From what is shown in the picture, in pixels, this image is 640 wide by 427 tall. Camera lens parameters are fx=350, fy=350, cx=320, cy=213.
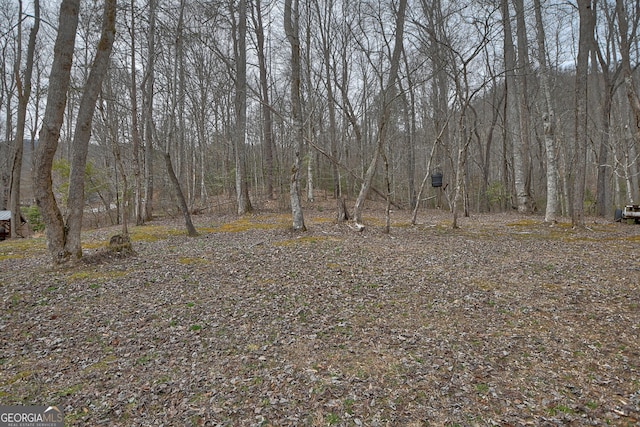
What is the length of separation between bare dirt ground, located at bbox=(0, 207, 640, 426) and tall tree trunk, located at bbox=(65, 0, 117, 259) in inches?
23.1

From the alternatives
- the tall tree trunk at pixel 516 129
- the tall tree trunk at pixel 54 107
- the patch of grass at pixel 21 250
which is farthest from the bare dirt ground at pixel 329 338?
the tall tree trunk at pixel 516 129

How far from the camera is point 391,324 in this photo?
13.9ft

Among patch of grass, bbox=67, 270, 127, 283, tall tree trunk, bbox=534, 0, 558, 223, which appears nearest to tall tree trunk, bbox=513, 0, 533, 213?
tall tree trunk, bbox=534, 0, 558, 223

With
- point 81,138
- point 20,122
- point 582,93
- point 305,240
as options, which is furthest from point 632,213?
point 20,122

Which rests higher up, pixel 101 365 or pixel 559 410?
pixel 101 365

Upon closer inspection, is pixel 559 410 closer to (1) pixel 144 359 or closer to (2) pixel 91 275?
(1) pixel 144 359

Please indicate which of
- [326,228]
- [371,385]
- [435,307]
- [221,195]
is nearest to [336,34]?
[326,228]

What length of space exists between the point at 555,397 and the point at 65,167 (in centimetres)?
1908

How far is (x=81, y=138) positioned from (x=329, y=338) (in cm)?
588

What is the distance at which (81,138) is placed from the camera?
21.2ft

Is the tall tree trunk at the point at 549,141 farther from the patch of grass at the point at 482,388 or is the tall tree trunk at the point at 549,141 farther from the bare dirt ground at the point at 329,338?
the patch of grass at the point at 482,388

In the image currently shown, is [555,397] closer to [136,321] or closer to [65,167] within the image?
[136,321]

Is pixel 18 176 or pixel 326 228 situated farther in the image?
pixel 18 176

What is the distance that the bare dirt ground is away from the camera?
2.80 m
